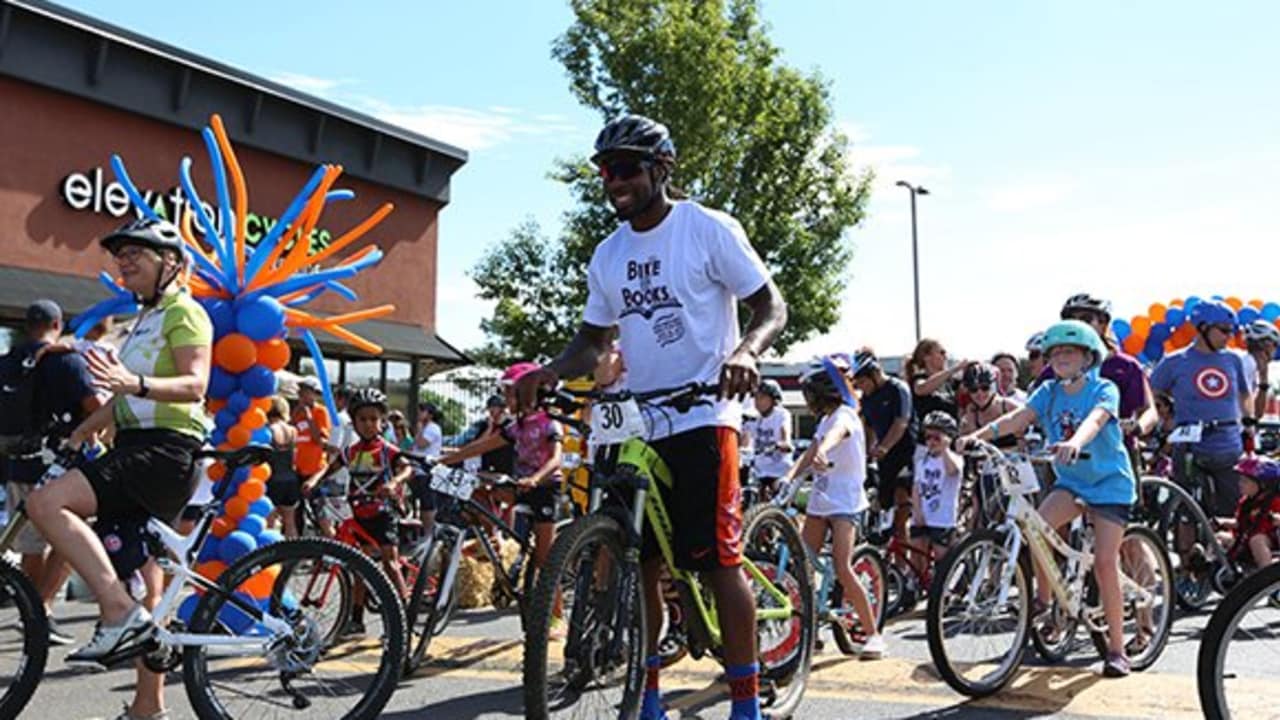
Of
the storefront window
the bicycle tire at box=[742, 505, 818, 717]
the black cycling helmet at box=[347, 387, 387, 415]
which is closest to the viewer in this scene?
the bicycle tire at box=[742, 505, 818, 717]

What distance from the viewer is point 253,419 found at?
25.4 ft

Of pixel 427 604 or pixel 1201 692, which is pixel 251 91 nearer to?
pixel 427 604

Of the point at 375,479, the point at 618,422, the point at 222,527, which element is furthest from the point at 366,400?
the point at 618,422

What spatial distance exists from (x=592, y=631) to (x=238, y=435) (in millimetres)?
Result: 4295

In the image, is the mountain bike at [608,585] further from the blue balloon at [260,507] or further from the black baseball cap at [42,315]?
the black baseball cap at [42,315]

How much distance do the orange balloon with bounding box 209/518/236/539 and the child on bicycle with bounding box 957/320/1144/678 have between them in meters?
4.17

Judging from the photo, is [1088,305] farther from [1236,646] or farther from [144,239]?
[144,239]

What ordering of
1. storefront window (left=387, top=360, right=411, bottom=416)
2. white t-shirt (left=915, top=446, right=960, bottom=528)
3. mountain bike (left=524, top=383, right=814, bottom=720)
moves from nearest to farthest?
mountain bike (left=524, top=383, right=814, bottom=720)
white t-shirt (left=915, top=446, right=960, bottom=528)
storefront window (left=387, top=360, right=411, bottom=416)

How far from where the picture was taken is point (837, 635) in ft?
23.3

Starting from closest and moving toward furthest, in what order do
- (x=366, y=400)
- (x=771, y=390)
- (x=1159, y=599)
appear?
(x=1159, y=599), (x=366, y=400), (x=771, y=390)

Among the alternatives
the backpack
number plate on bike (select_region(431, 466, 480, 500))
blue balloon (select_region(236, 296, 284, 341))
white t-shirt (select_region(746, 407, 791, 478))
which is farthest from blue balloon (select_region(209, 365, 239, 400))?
white t-shirt (select_region(746, 407, 791, 478))

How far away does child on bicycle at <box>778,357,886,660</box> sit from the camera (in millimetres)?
6988

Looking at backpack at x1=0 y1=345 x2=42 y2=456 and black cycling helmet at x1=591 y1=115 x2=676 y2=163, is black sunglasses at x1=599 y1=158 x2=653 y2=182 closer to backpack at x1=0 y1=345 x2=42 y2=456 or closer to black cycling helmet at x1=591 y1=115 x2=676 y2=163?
black cycling helmet at x1=591 y1=115 x2=676 y2=163

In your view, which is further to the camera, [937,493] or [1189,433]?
[1189,433]
